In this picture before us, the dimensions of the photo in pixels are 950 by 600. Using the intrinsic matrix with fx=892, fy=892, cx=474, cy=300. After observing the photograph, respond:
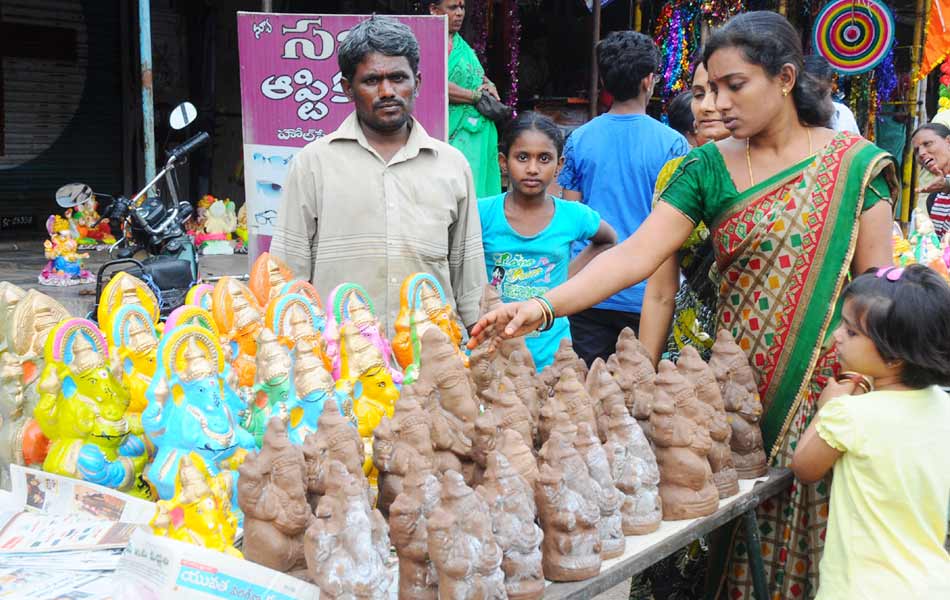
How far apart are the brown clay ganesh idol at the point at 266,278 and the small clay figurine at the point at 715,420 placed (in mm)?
1027

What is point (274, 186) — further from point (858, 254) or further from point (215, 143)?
point (215, 143)

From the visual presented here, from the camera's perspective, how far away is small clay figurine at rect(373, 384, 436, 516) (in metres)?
1.54

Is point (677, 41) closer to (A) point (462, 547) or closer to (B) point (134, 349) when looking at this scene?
(B) point (134, 349)

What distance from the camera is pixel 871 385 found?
185 centimetres

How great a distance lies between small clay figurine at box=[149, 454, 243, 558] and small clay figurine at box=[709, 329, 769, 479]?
44.1 inches

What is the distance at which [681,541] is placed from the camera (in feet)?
5.72

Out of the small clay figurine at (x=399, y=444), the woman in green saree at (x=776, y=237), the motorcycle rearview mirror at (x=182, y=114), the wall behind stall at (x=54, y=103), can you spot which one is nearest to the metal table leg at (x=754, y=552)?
the woman in green saree at (x=776, y=237)

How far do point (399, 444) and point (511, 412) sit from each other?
0.91 feet

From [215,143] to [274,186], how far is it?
196 inches

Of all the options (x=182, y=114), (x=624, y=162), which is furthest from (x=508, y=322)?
(x=182, y=114)

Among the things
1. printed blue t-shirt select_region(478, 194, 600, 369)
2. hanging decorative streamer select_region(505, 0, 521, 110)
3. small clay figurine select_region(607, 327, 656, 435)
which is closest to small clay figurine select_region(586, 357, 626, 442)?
small clay figurine select_region(607, 327, 656, 435)

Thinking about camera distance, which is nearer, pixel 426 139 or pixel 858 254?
pixel 858 254

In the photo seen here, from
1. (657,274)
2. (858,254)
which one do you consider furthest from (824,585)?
(657,274)

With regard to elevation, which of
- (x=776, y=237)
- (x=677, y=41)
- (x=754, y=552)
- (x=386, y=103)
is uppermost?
(x=677, y=41)
